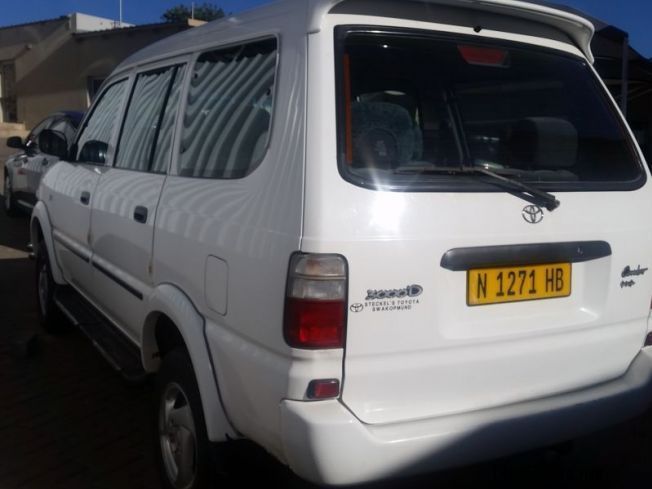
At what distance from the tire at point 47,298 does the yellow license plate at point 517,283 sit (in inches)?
143

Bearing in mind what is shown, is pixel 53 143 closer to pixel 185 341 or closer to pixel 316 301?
pixel 185 341

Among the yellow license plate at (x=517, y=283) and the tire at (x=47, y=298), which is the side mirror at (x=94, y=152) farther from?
the yellow license plate at (x=517, y=283)

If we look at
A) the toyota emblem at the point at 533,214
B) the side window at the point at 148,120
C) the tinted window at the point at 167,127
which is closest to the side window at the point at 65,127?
the side window at the point at 148,120

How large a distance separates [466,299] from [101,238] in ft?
7.53

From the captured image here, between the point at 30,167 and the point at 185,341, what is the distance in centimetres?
791

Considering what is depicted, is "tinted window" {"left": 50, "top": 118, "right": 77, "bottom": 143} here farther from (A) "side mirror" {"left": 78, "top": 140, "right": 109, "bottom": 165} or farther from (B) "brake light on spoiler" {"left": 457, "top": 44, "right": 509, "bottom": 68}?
(B) "brake light on spoiler" {"left": 457, "top": 44, "right": 509, "bottom": 68}

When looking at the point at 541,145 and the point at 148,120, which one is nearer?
the point at 541,145

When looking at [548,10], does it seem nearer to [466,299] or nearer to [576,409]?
[466,299]

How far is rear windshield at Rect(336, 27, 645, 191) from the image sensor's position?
2.38 meters

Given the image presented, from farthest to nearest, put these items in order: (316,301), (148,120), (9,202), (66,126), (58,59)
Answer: (58,59), (9,202), (66,126), (148,120), (316,301)

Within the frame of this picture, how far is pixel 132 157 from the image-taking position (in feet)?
12.1

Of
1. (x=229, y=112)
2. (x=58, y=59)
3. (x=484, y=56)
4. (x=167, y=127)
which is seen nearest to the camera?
(x=484, y=56)

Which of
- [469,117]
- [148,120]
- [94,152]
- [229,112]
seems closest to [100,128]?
[94,152]

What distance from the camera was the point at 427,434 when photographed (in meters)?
2.31
